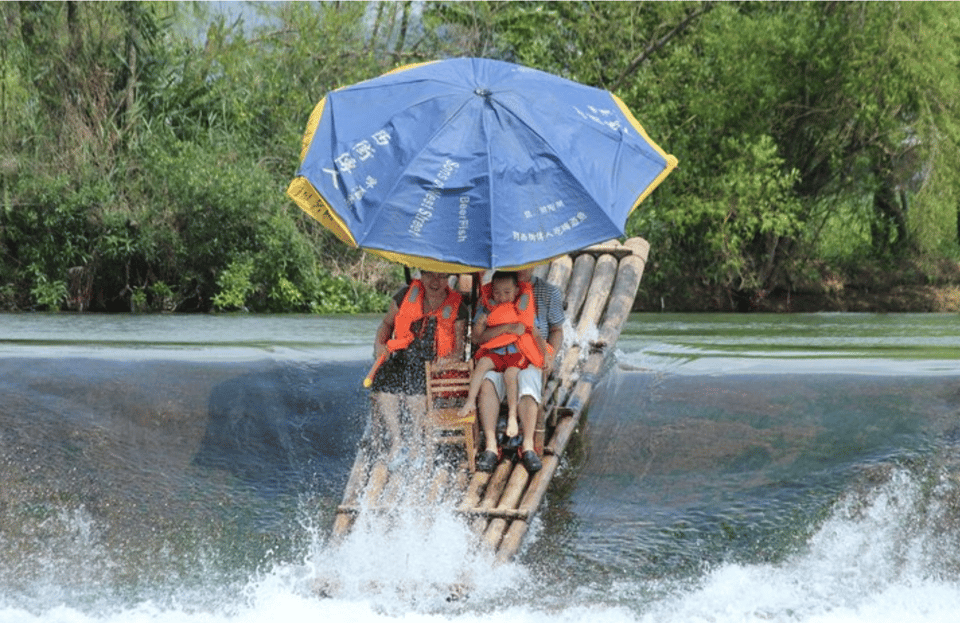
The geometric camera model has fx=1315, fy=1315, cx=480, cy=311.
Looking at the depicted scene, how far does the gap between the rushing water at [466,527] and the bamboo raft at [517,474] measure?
0.12 meters

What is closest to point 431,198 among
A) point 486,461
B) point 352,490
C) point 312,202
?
point 312,202

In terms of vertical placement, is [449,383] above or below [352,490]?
above

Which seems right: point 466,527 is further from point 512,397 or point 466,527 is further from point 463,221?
point 463,221

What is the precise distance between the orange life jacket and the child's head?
32 cm

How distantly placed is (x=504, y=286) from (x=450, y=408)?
0.64 m

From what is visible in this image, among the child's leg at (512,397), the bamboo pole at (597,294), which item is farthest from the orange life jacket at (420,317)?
the bamboo pole at (597,294)

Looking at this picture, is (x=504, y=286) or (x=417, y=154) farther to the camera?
(x=504, y=286)

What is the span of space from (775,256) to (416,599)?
1381cm

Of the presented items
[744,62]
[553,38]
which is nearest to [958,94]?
[744,62]

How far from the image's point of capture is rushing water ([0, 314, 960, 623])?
5.55 metres

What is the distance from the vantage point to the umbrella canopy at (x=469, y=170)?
5.53 meters

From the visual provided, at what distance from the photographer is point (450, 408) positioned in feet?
20.7

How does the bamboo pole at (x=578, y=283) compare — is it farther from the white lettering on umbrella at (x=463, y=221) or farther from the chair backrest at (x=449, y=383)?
the white lettering on umbrella at (x=463, y=221)

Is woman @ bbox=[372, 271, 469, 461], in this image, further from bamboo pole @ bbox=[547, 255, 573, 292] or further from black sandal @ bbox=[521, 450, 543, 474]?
bamboo pole @ bbox=[547, 255, 573, 292]
